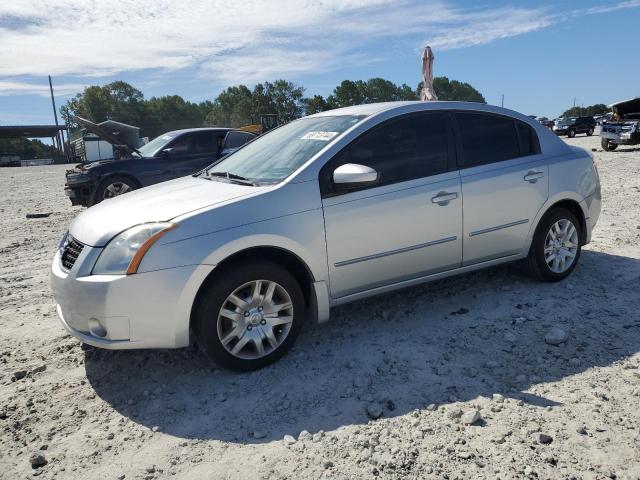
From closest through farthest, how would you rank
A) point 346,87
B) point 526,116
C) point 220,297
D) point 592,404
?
point 592,404
point 220,297
point 526,116
point 346,87

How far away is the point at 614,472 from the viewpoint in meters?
2.38

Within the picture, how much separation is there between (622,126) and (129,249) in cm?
2038

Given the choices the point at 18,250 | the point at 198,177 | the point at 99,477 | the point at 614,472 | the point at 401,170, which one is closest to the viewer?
the point at 614,472

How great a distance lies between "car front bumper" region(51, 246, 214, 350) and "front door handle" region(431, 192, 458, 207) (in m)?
1.82

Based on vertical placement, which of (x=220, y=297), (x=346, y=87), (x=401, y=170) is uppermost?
(x=346, y=87)

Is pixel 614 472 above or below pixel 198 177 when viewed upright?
below

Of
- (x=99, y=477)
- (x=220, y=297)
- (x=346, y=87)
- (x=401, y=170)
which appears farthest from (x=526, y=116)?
(x=346, y=87)

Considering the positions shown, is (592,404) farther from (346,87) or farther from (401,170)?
(346,87)

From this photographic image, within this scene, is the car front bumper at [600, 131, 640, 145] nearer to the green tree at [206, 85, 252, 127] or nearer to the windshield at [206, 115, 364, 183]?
the windshield at [206, 115, 364, 183]

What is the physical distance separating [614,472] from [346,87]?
353 ft

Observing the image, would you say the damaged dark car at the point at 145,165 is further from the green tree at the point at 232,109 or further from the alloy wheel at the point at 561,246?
the green tree at the point at 232,109

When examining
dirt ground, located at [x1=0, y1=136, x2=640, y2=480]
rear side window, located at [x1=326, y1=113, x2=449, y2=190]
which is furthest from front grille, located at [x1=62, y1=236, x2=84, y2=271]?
rear side window, located at [x1=326, y1=113, x2=449, y2=190]

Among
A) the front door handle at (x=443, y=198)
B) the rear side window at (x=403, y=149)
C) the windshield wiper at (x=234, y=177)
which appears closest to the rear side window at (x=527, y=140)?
the rear side window at (x=403, y=149)

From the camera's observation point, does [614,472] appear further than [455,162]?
No
